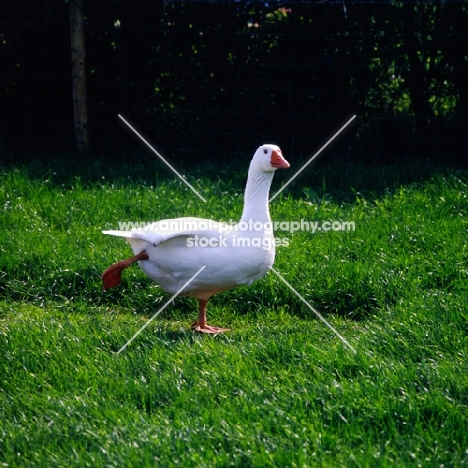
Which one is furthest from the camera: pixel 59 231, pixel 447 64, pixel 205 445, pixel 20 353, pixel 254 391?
pixel 447 64

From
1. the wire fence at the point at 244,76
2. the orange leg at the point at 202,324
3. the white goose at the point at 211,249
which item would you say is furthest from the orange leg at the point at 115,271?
the wire fence at the point at 244,76

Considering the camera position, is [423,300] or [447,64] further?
[447,64]

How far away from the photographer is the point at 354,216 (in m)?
6.05

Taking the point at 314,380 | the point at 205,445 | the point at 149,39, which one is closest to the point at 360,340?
the point at 314,380

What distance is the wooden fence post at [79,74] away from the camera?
7.55 metres

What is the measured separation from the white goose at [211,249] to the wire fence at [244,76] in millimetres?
3083

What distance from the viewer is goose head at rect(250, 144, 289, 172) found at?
15.3 feet

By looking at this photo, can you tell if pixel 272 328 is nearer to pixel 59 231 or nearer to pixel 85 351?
pixel 85 351

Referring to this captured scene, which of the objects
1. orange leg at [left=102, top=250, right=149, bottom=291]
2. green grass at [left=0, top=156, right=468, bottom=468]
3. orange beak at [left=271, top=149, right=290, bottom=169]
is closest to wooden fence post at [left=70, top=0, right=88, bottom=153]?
green grass at [left=0, top=156, right=468, bottom=468]

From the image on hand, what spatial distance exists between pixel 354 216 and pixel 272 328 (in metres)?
1.54

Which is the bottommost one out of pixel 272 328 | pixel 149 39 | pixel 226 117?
pixel 272 328
